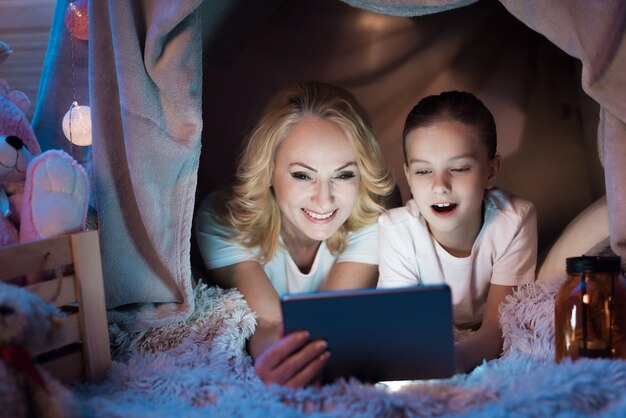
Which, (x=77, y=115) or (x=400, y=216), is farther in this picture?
(x=400, y=216)

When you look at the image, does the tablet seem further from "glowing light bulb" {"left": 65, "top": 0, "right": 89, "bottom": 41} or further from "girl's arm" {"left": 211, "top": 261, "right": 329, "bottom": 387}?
"glowing light bulb" {"left": 65, "top": 0, "right": 89, "bottom": 41}

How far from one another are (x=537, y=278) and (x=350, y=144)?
1.73 feet

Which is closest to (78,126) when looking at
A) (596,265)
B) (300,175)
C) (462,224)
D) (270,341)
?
(300,175)

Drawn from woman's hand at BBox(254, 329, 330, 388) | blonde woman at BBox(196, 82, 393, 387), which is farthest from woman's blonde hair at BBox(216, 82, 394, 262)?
woman's hand at BBox(254, 329, 330, 388)

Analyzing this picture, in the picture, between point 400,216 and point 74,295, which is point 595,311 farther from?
point 74,295

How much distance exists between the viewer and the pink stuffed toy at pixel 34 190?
1.16 meters

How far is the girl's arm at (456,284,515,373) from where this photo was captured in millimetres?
1310

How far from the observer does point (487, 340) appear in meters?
1.37

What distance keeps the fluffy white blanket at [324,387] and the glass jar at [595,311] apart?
0.07 meters

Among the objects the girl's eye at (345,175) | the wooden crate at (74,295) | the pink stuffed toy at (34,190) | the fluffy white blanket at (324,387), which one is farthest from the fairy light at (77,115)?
the girl's eye at (345,175)

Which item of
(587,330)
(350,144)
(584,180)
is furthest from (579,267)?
(584,180)

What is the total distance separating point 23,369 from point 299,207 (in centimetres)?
75

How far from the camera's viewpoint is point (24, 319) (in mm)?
924

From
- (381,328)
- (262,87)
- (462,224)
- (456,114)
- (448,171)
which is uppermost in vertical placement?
(262,87)
